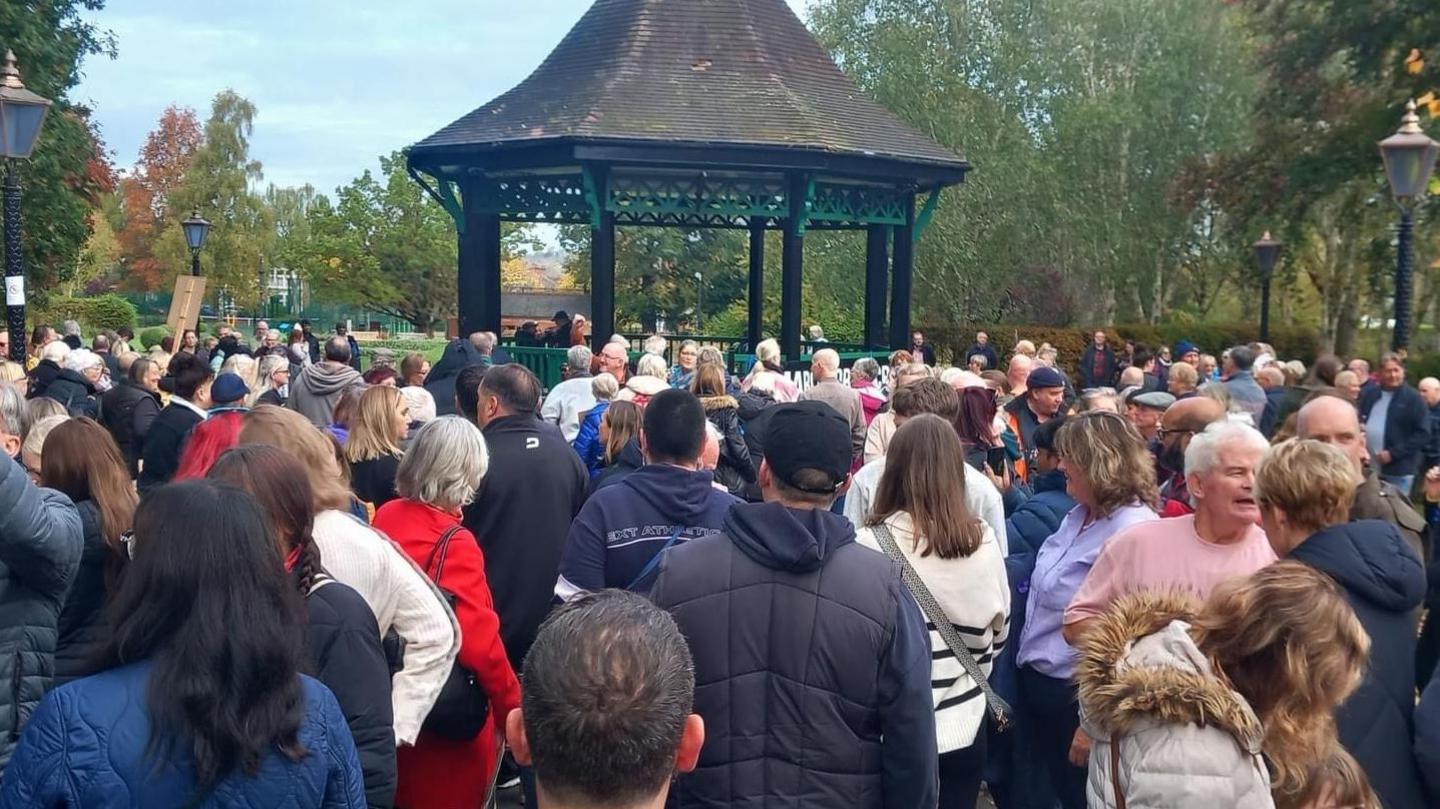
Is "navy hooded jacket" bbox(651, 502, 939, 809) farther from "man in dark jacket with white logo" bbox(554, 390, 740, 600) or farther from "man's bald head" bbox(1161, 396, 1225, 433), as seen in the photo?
"man's bald head" bbox(1161, 396, 1225, 433)

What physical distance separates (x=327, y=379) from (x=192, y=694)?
745 centimetres

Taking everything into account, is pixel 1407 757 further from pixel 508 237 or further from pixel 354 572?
pixel 508 237

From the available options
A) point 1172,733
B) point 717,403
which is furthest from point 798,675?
point 717,403

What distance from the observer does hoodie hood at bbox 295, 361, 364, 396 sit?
956cm

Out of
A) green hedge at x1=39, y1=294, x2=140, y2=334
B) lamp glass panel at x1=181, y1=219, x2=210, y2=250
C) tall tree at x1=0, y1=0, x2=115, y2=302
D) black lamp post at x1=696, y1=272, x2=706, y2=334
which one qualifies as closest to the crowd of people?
lamp glass panel at x1=181, y1=219, x2=210, y2=250

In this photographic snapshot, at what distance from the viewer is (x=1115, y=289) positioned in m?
41.9

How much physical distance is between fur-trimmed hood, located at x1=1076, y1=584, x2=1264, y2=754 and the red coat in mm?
1973

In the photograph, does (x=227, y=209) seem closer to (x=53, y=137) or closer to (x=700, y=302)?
(x=700, y=302)

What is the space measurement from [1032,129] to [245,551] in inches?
1615

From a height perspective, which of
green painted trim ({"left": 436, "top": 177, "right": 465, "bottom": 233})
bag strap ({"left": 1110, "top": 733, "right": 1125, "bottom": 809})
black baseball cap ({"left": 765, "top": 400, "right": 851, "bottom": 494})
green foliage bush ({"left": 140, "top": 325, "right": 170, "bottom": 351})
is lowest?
green foliage bush ({"left": 140, "top": 325, "right": 170, "bottom": 351})

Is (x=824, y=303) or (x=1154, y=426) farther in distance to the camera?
(x=824, y=303)

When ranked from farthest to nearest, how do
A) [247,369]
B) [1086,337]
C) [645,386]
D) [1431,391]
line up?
[1086,337] → [1431,391] → [247,369] → [645,386]

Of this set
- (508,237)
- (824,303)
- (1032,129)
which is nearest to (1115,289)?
(1032,129)

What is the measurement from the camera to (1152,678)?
2.70 metres
